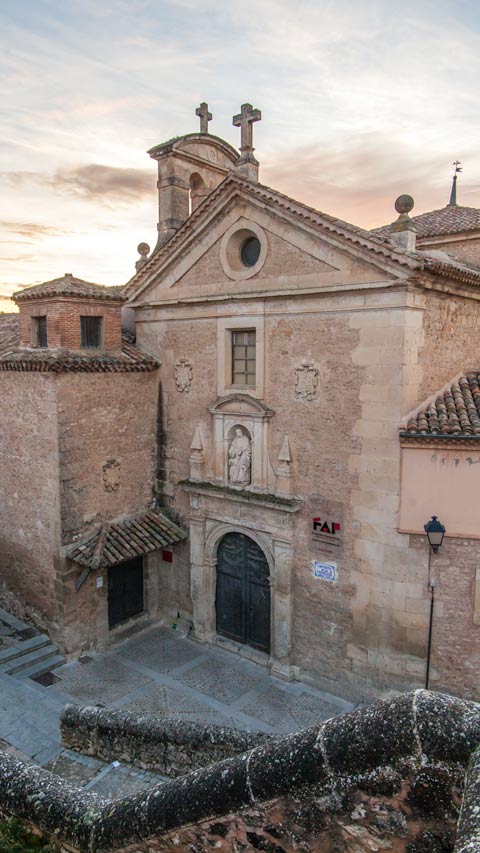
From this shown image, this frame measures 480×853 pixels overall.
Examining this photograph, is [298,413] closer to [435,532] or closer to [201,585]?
[435,532]

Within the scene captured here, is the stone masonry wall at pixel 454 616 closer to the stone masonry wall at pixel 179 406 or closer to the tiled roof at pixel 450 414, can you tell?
the tiled roof at pixel 450 414

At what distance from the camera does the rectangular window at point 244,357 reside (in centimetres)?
1229

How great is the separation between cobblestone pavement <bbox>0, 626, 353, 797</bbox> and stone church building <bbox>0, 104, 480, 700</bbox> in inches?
17.8

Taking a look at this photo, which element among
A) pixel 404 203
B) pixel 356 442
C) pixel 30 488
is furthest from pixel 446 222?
pixel 30 488

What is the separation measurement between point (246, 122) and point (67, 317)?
17.6 ft

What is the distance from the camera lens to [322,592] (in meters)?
11.6

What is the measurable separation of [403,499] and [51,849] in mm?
7116

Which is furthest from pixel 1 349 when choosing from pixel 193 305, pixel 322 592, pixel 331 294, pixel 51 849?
pixel 51 849

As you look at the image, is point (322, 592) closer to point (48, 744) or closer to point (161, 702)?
point (161, 702)

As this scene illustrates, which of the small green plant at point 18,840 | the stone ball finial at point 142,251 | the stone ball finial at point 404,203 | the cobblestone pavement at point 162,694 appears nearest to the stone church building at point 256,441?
the stone ball finial at point 404,203

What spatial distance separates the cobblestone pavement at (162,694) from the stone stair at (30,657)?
0.18m

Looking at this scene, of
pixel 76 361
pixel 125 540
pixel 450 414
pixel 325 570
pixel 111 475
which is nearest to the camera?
pixel 450 414

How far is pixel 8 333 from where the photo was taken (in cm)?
1466

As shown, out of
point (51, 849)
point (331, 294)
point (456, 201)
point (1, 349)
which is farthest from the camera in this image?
point (456, 201)
